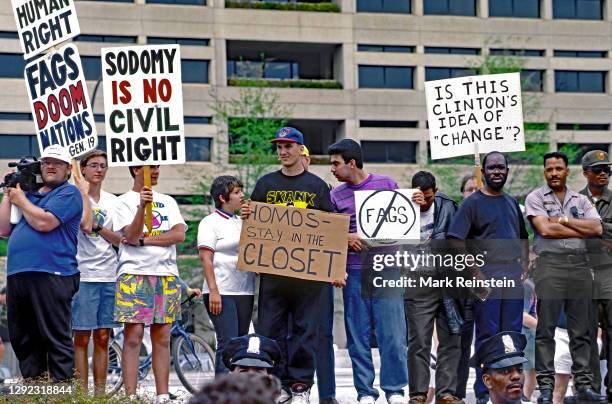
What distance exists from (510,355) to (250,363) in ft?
5.35

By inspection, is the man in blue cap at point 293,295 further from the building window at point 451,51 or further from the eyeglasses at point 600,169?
the building window at point 451,51

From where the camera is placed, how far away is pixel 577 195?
33.8ft

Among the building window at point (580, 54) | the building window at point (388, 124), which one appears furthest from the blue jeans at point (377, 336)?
the building window at point (580, 54)

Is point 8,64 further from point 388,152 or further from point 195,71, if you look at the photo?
point 388,152

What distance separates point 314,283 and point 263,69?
5269 centimetres

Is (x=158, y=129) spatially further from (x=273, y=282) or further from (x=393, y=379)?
(x=393, y=379)

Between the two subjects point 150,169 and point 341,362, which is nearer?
point 150,169

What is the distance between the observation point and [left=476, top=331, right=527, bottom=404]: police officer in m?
7.49

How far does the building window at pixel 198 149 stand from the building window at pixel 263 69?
162 inches

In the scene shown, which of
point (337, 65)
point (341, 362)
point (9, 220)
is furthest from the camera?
point (337, 65)

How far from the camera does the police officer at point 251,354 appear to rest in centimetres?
784

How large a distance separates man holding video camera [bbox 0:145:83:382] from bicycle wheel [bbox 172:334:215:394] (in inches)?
139

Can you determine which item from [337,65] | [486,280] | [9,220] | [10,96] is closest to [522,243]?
[486,280]

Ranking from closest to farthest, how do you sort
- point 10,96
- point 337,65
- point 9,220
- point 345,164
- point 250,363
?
point 250,363
point 9,220
point 345,164
point 10,96
point 337,65
